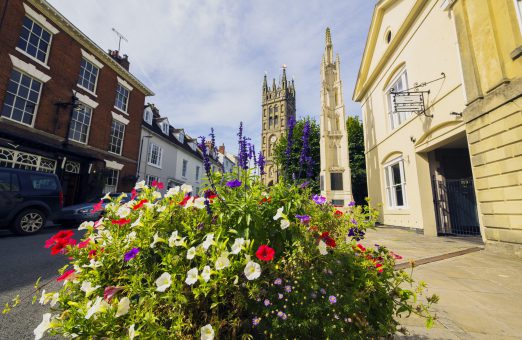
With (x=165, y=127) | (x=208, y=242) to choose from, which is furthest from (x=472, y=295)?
(x=165, y=127)

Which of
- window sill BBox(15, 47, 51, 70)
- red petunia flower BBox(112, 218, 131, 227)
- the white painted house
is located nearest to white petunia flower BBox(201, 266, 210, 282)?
red petunia flower BBox(112, 218, 131, 227)

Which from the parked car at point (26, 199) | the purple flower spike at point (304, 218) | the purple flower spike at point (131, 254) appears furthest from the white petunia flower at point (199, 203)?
the parked car at point (26, 199)

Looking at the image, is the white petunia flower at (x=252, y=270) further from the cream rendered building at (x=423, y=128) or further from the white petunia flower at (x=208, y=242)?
the cream rendered building at (x=423, y=128)

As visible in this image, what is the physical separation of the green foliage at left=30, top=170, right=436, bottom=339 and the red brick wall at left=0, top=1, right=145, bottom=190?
45.5 feet

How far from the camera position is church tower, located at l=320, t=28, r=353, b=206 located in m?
18.0

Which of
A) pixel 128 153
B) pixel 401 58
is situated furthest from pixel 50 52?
pixel 401 58

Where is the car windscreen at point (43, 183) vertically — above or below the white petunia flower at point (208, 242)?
above

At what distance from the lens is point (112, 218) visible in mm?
1966

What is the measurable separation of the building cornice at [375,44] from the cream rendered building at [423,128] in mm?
40

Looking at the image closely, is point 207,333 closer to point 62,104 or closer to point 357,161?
point 62,104

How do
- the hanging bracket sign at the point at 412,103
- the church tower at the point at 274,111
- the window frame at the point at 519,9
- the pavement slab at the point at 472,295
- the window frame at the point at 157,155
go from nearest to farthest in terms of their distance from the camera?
the pavement slab at the point at 472,295 < the window frame at the point at 519,9 < the hanging bracket sign at the point at 412,103 < the window frame at the point at 157,155 < the church tower at the point at 274,111

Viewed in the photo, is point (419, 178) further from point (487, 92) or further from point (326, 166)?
point (326, 166)

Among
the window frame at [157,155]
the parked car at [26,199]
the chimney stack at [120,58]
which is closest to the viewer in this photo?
the parked car at [26,199]

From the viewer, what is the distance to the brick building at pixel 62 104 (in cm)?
1066
